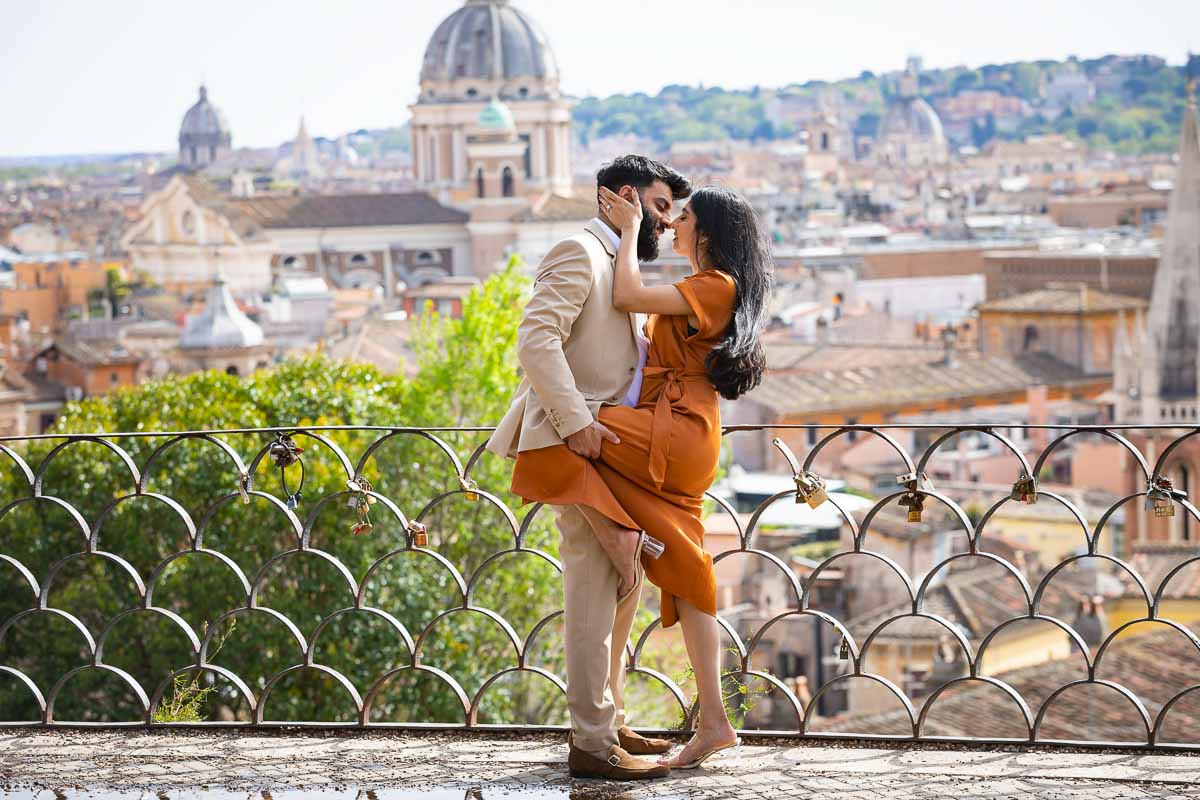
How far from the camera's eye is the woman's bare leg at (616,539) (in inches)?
133

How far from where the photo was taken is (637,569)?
3428 mm

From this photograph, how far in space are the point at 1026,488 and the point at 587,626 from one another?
33.4 inches

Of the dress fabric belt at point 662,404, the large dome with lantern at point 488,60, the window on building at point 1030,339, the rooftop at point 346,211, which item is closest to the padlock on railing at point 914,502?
the dress fabric belt at point 662,404

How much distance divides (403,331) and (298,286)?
15.3m

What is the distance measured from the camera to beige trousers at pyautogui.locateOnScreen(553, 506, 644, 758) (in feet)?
11.3

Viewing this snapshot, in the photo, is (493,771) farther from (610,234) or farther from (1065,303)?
(1065,303)

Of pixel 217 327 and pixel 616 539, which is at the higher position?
pixel 616 539

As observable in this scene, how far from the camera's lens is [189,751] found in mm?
3771

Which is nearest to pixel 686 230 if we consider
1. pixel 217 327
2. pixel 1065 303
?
pixel 217 327

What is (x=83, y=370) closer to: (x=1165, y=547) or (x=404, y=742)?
(x=1165, y=547)

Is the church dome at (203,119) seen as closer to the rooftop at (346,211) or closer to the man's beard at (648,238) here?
the rooftop at (346,211)

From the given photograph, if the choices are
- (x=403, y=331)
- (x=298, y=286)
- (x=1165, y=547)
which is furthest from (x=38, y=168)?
(x=1165, y=547)

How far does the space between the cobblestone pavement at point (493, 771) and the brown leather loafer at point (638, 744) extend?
8 centimetres

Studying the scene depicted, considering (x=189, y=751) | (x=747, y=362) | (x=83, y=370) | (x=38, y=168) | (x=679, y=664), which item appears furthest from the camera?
(x=38, y=168)
